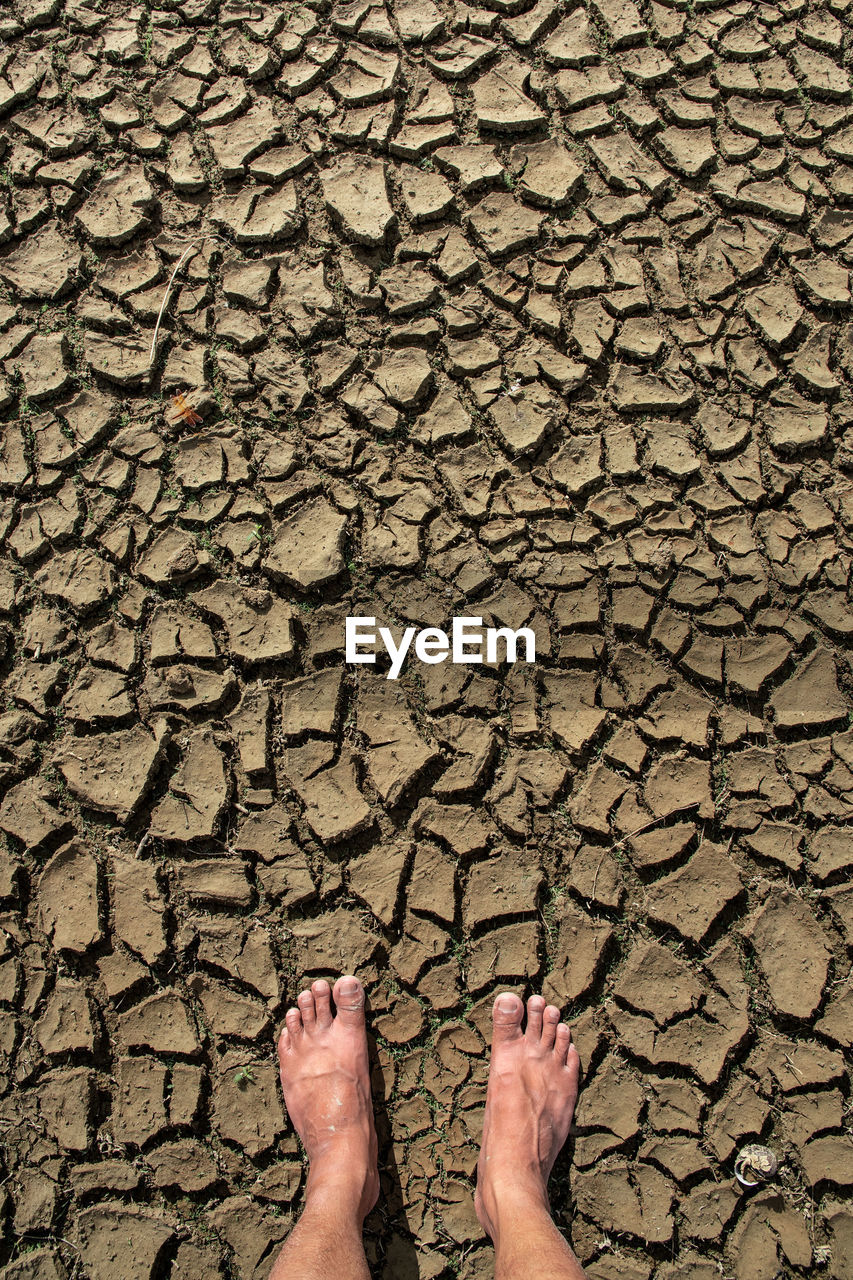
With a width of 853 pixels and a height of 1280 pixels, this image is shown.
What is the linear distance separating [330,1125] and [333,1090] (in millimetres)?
74

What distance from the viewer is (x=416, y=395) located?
2.40 m

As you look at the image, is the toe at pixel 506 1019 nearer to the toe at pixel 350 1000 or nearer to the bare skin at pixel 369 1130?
the bare skin at pixel 369 1130

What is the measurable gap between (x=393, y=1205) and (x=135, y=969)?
0.82 metres

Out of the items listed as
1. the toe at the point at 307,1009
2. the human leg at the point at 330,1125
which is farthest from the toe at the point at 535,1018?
the toe at the point at 307,1009

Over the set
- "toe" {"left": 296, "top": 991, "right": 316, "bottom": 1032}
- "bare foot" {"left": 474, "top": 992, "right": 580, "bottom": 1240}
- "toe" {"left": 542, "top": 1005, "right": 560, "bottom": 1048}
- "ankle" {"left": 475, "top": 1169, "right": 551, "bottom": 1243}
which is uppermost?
"toe" {"left": 296, "top": 991, "right": 316, "bottom": 1032}

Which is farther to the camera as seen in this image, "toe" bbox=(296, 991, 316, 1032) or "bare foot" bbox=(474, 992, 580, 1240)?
"toe" bbox=(296, 991, 316, 1032)

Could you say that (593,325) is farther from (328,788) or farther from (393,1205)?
(393,1205)

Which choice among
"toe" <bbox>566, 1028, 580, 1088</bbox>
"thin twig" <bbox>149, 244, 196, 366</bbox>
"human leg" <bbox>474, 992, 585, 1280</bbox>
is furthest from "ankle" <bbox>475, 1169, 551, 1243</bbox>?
"thin twig" <bbox>149, 244, 196, 366</bbox>

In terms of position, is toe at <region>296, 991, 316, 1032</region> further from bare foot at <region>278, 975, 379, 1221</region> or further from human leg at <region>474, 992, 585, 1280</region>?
human leg at <region>474, 992, 585, 1280</region>

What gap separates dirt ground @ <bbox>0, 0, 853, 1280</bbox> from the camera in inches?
77.9

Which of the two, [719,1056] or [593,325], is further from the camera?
[593,325]

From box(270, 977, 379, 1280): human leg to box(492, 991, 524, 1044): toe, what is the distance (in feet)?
1.05

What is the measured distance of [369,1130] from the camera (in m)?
1.97

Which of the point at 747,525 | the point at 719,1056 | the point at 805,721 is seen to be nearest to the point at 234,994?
the point at 719,1056
